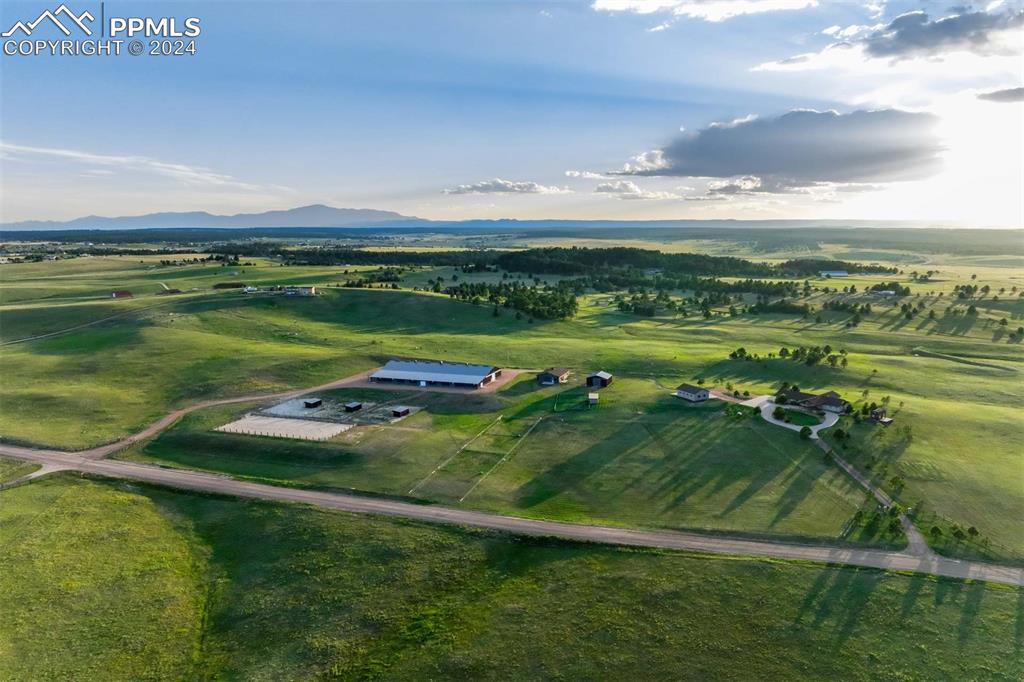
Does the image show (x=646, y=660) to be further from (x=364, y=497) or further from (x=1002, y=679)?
(x=364, y=497)

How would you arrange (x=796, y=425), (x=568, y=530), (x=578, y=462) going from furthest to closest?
(x=796, y=425)
(x=578, y=462)
(x=568, y=530)

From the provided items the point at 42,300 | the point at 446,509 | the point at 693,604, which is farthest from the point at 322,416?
the point at 42,300

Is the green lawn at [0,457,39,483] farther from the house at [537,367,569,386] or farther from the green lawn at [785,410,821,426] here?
the green lawn at [785,410,821,426]

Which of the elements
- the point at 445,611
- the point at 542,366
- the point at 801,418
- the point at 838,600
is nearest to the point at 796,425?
the point at 801,418

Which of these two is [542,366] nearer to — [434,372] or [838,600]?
[434,372]

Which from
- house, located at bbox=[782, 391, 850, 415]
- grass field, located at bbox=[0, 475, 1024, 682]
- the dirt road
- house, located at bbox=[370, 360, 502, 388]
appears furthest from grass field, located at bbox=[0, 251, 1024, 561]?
house, located at bbox=[370, 360, 502, 388]

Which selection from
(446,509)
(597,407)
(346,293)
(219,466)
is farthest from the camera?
Result: (346,293)

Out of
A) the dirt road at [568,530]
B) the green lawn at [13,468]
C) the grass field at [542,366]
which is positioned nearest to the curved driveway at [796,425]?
the grass field at [542,366]
